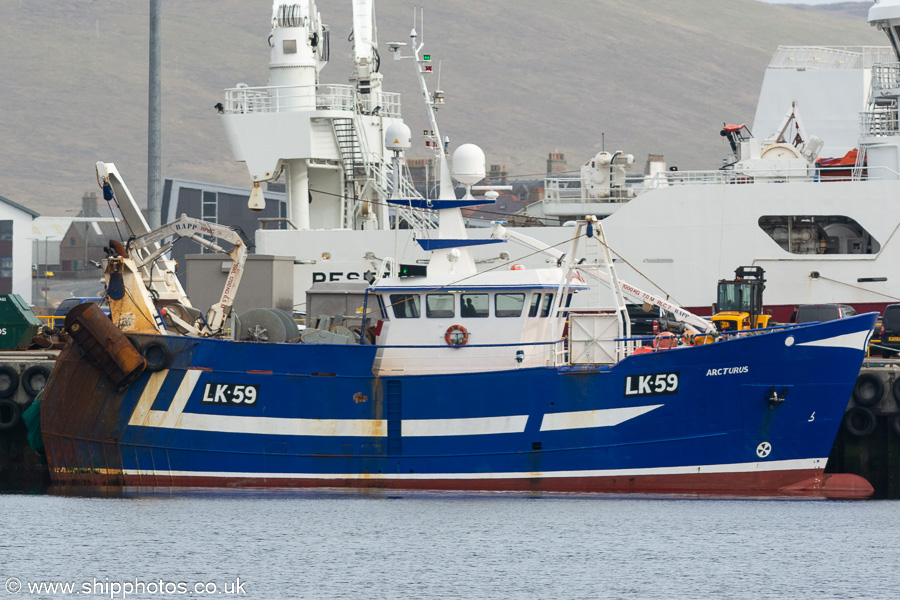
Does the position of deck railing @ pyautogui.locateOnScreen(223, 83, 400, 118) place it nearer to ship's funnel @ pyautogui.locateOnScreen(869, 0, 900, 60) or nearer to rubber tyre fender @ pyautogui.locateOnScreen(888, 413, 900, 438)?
ship's funnel @ pyautogui.locateOnScreen(869, 0, 900, 60)

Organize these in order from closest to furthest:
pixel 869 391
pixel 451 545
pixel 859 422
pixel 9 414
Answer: pixel 451 545
pixel 869 391
pixel 859 422
pixel 9 414

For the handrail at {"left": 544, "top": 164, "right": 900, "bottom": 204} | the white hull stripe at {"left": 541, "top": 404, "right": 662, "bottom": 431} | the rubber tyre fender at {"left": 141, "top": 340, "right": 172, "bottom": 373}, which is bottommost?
the white hull stripe at {"left": 541, "top": 404, "right": 662, "bottom": 431}

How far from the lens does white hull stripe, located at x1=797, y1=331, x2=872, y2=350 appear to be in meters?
23.3

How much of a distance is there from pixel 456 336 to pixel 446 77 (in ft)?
481

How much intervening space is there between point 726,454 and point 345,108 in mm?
18790

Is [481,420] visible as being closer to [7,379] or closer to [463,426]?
[463,426]

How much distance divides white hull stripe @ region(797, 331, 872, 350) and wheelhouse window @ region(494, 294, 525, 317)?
4.78 metres

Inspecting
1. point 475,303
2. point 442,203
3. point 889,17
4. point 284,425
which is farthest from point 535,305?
point 889,17

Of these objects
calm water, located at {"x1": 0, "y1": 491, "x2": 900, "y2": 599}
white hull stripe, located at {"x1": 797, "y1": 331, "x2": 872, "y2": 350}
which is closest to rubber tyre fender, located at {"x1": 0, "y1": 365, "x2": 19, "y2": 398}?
calm water, located at {"x1": 0, "y1": 491, "x2": 900, "y2": 599}

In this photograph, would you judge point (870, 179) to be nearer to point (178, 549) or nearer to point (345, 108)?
point (345, 108)

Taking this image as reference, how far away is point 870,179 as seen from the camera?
36.4 meters

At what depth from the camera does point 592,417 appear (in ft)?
77.7

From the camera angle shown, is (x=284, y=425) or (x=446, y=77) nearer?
(x=284, y=425)

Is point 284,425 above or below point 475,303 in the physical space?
below
